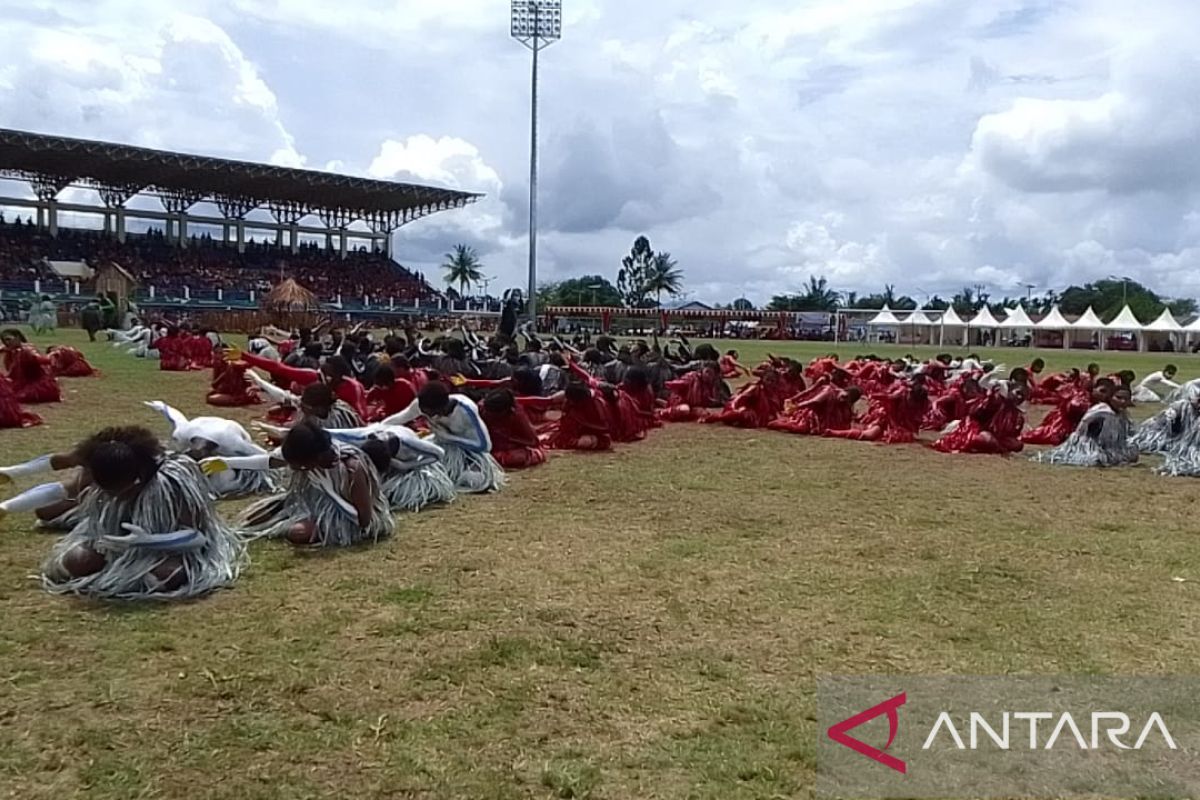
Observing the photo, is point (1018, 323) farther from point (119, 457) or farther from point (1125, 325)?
point (119, 457)

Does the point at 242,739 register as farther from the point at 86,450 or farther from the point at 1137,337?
the point at 1137,337

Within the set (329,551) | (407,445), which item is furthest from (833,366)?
(329,551)

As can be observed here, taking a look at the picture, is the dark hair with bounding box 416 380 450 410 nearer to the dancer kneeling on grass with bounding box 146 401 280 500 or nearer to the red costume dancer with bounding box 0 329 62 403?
the dancer kneeling on grass with bounding box 146 401 280 500

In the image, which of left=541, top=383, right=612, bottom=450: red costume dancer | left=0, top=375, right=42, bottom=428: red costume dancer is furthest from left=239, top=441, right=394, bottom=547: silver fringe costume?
left=0, top=375, right=42, bottom=428: red costume dancer

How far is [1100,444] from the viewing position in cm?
1141

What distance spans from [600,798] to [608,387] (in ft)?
31.7

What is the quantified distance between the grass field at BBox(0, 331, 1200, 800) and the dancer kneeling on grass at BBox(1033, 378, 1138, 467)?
9.63 feet

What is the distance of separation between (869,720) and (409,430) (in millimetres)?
4817

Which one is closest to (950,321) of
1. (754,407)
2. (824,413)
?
(754,407)

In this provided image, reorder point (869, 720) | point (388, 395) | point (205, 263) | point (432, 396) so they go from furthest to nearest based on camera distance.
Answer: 1. point (205, 263)
2. point (388, 395)
3. point (432, 396)
4. point (869, 720)

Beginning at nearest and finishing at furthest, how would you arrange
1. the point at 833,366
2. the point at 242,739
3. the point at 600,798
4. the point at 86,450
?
the point at 600,798 < the point at 242,739 < the point at 86,450 < the point at 833,366

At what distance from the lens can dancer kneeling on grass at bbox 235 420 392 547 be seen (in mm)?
6559

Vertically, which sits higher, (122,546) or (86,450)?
(86,450)

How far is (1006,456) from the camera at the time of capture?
12188mm
